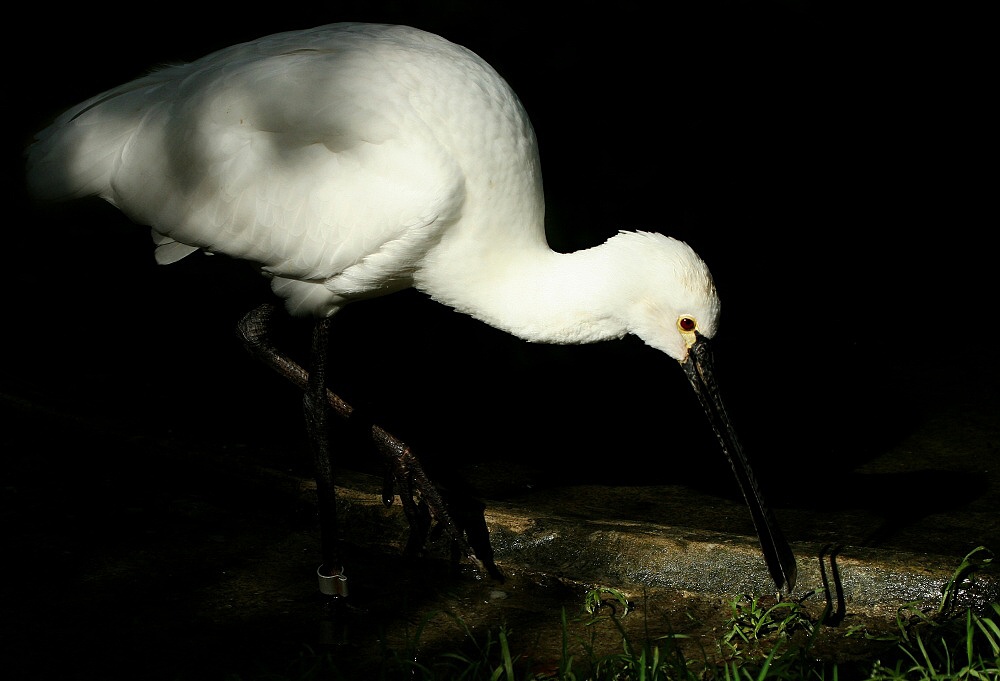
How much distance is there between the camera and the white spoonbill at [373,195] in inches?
140

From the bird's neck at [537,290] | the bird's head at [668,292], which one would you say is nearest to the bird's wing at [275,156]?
the bird's neck at [537,290]

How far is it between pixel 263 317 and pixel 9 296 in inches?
82.2

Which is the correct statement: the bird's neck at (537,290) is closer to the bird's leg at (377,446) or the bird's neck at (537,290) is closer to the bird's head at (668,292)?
the bird's head at (668,292)

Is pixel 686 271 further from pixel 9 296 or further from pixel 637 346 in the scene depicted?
pixel 9 296

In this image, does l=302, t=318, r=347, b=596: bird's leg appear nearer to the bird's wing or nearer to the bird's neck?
the bird's wing

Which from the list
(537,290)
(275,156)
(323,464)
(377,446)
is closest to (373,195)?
(275,156)

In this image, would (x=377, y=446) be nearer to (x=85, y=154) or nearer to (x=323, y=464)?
(x=323, y=464)

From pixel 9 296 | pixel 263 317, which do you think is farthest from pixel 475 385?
pixel 9 296

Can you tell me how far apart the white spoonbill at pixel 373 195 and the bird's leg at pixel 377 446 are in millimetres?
10

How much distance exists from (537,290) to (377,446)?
37.0 inches

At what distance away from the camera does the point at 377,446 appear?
4168mm

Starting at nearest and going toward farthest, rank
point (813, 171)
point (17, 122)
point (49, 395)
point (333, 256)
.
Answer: point (333, 256) < point (49, 395) < point (17, 122) < point (813, 171)

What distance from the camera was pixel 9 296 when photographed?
18.6 feet

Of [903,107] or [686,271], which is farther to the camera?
[903,107]
